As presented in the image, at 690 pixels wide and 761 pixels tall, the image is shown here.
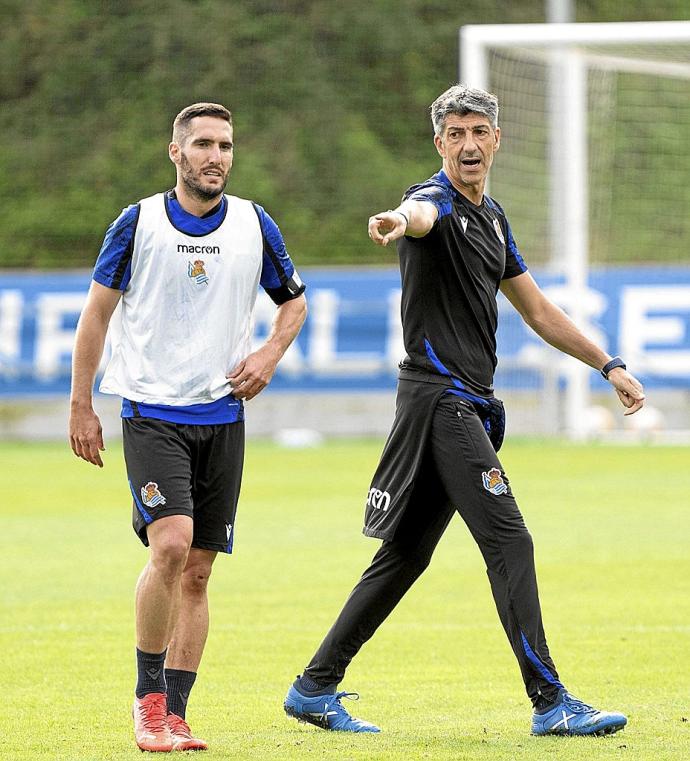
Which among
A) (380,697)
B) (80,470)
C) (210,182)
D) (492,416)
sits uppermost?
(210,182)

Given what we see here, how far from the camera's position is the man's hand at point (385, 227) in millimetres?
5453

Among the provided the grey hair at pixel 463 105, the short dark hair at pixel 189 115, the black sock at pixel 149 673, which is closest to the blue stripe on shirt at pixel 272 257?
the short dark hair at pixel 189 115

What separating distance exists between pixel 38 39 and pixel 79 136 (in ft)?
8.94

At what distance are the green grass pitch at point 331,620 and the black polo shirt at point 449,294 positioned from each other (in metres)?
1.40

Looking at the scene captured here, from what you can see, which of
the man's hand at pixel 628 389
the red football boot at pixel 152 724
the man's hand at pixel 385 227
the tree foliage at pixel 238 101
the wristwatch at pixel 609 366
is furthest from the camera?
the tree foliage at pixel 238 101

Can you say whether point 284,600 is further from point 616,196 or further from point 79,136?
point 79,136

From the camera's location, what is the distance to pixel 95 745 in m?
6.04

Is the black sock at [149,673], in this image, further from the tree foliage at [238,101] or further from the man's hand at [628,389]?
the tree foliage at [238,101]

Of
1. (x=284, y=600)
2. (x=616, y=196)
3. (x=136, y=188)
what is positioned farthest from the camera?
(x=136, y=188)

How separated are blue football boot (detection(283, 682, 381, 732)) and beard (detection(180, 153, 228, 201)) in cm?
196

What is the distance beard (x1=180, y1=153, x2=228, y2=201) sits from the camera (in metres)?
6.11

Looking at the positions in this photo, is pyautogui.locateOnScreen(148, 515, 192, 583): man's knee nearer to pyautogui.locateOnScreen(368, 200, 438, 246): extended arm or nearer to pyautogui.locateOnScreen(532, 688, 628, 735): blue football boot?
pyautogui.locateOnScreen(368, 200, 438, 246): extended arm

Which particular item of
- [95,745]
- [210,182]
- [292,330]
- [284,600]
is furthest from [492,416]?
[284,600]

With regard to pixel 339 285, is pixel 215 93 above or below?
above
